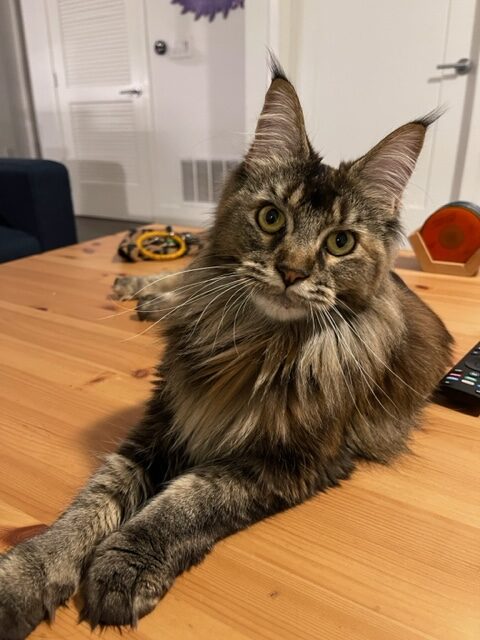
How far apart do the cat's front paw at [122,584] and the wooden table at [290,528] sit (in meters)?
0.02

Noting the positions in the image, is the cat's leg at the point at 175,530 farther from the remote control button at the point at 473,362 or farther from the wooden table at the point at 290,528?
the remote control button at the point at 473,362

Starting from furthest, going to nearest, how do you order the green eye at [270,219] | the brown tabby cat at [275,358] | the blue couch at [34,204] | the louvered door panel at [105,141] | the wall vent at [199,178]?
the louvered door panel at [105,141]
the wall vent at [199,178]
the blue couch at [34,204]
the green eye at [270,219]
the brown tabby cat at [275,358]

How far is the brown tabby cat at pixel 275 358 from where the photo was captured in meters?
0.80

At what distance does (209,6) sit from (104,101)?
1.33m

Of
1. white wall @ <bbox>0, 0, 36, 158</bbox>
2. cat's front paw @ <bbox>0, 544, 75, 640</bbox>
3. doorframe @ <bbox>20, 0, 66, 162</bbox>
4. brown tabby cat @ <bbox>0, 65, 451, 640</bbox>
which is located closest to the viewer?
cat's front paw @ <bbox>0, 544, 75, 640</bbox>

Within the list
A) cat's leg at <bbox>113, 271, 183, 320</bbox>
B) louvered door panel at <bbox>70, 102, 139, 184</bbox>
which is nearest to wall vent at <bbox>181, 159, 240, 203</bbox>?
louvered door panel at <bbox>70, 102, 139, 184</bbox>

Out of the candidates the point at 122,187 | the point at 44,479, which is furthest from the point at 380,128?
the point at 44,479

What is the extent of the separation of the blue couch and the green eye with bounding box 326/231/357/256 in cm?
225

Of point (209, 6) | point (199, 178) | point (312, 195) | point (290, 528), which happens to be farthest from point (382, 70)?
point (290, 528)

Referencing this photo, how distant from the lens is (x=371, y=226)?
0.93m

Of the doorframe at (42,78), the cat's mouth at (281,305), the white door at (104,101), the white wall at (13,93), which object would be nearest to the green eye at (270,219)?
the cat's mouth at (281,305)

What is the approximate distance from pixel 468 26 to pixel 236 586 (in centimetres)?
345

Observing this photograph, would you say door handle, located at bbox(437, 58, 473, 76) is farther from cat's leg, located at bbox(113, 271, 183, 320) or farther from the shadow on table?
the shadow on table

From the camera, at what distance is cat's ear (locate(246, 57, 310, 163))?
3.01 ft
